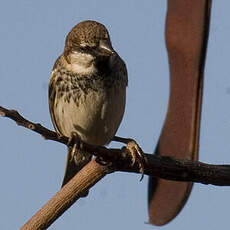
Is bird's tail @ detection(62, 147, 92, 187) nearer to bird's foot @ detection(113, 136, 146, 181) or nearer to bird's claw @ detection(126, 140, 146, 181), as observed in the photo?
bird's foot @ detection(113, 136, 146, 181)

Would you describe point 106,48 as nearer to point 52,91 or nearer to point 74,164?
point 52,91

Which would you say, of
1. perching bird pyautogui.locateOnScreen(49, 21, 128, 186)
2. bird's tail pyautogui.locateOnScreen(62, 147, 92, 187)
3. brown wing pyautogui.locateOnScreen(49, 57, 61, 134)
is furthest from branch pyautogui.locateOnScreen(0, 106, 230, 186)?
bird's tail pyautogui.locateOnScreen(62, 147, 92, 187)

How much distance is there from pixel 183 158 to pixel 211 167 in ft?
0.59

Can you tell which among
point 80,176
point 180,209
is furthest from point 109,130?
point 80,176

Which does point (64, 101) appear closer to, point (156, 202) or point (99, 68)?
point (99, 68)

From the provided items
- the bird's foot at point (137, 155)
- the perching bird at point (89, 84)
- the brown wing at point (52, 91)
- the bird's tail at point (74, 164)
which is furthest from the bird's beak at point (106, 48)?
the bird's tail at point (74, 164)

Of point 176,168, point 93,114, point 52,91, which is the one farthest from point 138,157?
point 52,91

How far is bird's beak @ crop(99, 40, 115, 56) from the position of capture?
10.4 feet

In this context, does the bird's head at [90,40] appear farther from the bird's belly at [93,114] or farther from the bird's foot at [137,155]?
the bird's foot at [137,155]

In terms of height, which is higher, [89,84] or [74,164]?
[89,84]

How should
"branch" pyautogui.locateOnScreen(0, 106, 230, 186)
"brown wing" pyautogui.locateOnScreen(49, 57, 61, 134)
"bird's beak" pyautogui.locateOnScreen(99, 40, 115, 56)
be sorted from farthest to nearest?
"brown wing" pyautogui.locateOnScreen(49, 57, 61, 134) < "bird's beak" pyautogui.locateOnScreen(99, 40, 115, 56) < "branch" pyautogui.locateOnScreen(0, 106, 230, 186)

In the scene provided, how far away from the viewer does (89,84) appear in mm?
3256

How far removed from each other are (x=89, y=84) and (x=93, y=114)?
0.56 feet

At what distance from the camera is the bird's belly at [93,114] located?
3.25m
